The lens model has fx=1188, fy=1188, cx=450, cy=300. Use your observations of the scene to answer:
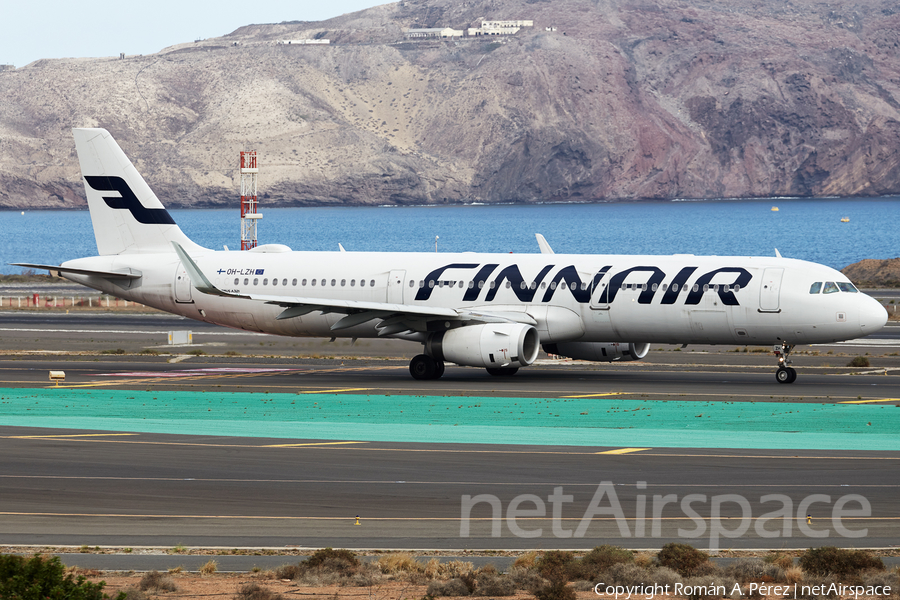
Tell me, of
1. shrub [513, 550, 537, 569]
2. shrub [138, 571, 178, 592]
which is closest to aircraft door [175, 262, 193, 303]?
shrub [138, 571, 178, 592]

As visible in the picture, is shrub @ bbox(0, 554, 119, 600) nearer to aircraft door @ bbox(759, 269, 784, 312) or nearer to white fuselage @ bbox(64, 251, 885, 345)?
white fuselage @ bbox(64, 251, 885, 345)

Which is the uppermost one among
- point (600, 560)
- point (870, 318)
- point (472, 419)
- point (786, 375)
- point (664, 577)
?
point (870, 318)

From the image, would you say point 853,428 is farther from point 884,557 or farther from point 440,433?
point 884,557

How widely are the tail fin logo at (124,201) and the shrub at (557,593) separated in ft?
116

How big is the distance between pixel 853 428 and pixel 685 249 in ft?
533

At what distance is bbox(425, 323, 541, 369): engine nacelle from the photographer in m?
38.5

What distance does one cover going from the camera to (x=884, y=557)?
15.9 metres

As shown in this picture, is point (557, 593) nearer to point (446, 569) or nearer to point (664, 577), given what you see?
point (664, 577)

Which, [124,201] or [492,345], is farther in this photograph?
[124,201]

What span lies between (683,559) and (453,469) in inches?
355

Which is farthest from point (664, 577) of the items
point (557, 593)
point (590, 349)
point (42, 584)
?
point (590, 349)

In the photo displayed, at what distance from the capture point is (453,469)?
23719 millimetres

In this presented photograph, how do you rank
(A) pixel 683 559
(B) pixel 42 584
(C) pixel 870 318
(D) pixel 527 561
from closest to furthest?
(B) pixel 42 584
(A) pixel 683 559
(D) pixel 527 561
(C) pixel 870 318

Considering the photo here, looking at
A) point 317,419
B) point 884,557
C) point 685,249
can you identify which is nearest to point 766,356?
point 317,419
